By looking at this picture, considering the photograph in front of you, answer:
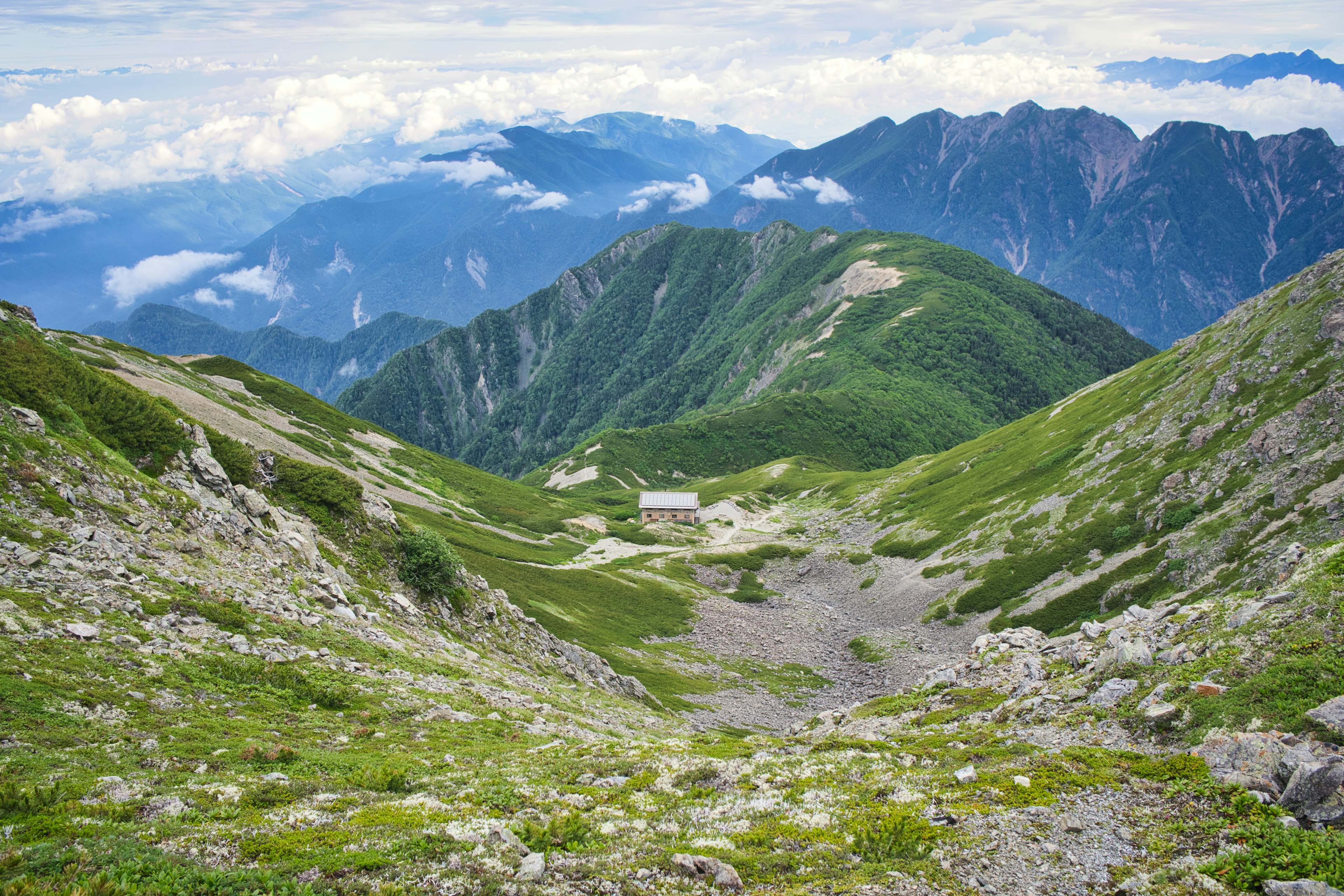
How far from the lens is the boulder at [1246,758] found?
1470cm

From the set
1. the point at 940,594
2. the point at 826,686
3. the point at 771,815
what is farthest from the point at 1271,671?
the point at 940,594

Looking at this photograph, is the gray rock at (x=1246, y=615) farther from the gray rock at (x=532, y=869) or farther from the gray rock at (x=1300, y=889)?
the gray rock at (x=532, y=869)

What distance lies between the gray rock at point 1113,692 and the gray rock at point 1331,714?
215 inches

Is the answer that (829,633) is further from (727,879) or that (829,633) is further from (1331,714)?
(727,879)

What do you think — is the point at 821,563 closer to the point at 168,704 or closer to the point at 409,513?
the point at 409,513

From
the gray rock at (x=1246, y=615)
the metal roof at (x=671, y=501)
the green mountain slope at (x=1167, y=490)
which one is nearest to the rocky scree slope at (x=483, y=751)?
the gray rock at (x=1246, y=615)

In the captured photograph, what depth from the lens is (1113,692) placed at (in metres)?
21.8

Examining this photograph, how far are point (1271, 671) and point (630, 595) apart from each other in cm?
6911

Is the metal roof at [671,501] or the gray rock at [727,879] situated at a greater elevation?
the gray rock at [727,879]

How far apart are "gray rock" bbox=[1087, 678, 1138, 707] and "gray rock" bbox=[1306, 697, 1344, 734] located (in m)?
5.47

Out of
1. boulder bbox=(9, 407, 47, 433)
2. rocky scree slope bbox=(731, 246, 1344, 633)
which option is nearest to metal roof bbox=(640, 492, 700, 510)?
rocky scree slope bbox=(731, 246, 1344, 633)

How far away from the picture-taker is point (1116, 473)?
3034 inches

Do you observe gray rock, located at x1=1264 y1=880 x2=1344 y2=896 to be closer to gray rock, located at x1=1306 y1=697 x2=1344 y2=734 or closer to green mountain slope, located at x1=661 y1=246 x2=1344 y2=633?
gray rock, located at x1=1306 y1=697 x2=1344 y2=734

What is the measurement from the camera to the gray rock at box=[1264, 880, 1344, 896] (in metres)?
11.5
